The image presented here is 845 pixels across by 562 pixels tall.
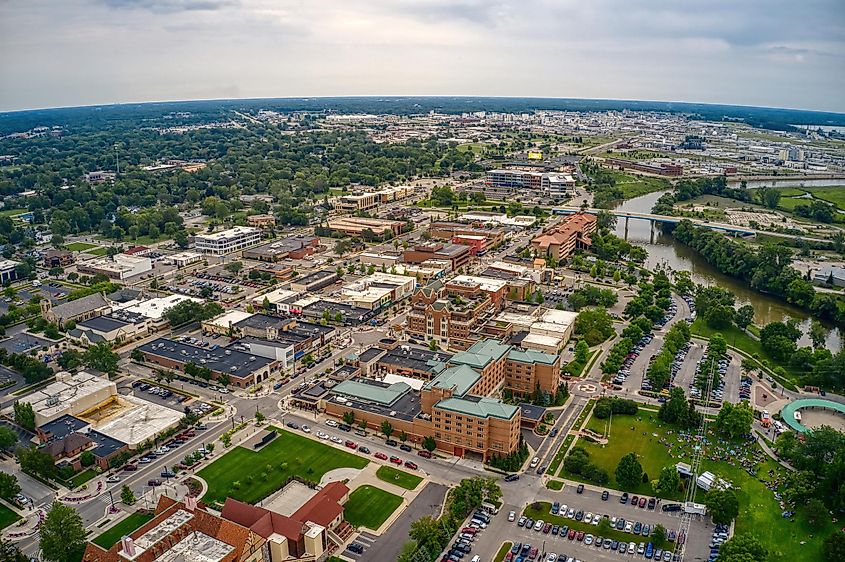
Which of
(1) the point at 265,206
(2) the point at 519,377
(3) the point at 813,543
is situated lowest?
(3) the point at 813,543

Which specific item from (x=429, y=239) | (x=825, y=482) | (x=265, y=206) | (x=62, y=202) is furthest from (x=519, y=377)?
(x=62, y=202)

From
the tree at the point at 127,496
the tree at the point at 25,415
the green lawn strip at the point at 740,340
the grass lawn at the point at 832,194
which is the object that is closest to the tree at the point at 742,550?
the green lawn strip at the point at 740,340

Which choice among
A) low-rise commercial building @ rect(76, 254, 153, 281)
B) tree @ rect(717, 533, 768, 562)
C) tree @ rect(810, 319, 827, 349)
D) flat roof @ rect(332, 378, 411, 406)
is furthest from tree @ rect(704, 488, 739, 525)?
low-rise commercial building @ rect(76, 254, 153, 281)

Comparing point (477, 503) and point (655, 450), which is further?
point (655, 450)

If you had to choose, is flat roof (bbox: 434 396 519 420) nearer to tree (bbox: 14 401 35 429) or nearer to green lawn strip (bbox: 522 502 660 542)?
green lawn strip (bbox: 522 502 660 542)

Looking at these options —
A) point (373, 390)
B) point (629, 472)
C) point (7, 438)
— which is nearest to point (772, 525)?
point (629, 472)

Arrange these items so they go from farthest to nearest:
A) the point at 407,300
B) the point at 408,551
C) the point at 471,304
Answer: the point at 407,300 < the point at 471,304 < the point at 408,551

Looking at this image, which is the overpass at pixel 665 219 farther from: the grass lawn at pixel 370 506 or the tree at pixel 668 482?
the grass lawn at pixel 370 506

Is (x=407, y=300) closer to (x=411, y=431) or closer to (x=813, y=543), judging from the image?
(x=411, y=431)
